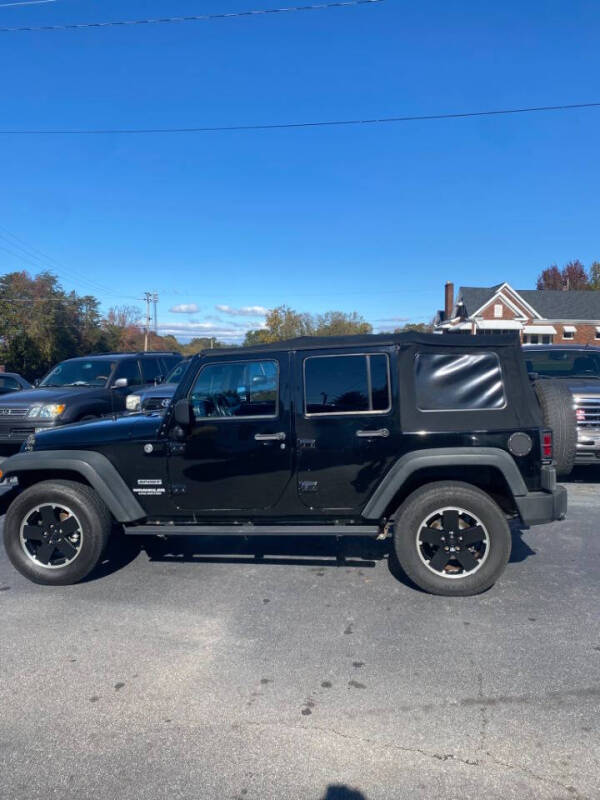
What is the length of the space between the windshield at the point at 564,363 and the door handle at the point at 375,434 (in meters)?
5.51

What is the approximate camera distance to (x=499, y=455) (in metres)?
4.14

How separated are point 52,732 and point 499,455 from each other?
3.26m

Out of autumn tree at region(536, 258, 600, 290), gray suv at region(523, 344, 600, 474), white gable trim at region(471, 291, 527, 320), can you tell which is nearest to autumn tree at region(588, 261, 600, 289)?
autumn tree at region(536, 258, 600, 290)

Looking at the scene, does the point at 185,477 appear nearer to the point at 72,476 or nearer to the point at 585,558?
the point at 72,476

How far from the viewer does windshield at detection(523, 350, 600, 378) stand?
29.3ft

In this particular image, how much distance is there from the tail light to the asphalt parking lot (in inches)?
41.0

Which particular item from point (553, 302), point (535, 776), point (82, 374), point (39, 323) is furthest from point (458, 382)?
point (553, 302)

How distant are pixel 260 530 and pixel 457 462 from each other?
1.59 meters

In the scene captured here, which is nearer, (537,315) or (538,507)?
(538,507)

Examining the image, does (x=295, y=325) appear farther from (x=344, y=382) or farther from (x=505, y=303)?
(x=344, y=382)

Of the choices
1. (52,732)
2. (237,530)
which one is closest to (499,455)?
(237,530)

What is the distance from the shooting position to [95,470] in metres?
4.47

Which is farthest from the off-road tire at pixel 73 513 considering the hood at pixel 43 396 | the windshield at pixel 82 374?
the windshield at pixel 82 374

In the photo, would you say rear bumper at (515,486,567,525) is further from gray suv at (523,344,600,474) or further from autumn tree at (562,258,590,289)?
autumn tree at (562,258,590,289)
